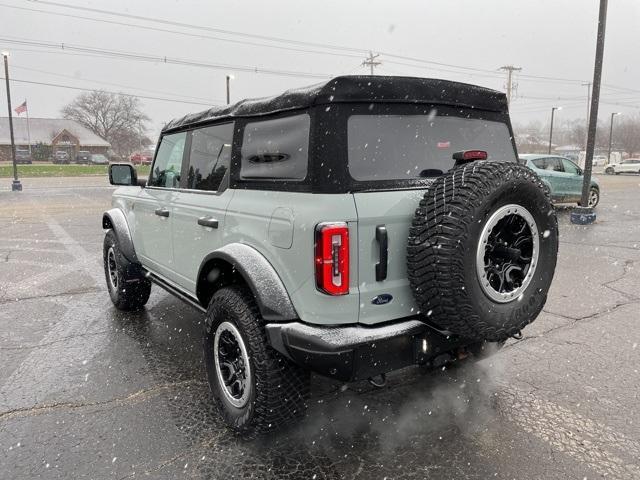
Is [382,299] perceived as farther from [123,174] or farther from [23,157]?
[23,157]

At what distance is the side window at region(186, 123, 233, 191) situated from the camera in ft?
10.5

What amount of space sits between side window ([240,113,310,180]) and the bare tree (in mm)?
85180

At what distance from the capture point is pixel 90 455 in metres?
2.62

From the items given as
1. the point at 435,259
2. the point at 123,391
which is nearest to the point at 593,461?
the point at 435,259

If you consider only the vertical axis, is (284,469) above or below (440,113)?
below

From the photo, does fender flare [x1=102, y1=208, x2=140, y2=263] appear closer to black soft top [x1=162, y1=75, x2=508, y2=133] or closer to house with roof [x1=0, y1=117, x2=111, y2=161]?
black soft top [x1=162, y1=75, x2=508, y2=133]

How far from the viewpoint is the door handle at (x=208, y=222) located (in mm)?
3034

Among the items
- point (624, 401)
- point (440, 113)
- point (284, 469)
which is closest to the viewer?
point (284, 469)

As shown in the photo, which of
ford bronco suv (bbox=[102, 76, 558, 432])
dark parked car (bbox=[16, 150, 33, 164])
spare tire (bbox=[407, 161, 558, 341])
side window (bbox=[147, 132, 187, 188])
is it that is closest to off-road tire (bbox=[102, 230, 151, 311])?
side window (bbox=[147, 132, 187, 188])

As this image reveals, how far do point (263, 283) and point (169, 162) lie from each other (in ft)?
6.97

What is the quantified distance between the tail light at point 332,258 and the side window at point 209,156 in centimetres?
118

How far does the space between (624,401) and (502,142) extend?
188cm

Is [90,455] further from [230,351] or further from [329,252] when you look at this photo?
[329,252]

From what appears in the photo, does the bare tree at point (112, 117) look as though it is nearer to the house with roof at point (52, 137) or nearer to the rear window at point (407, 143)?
the house with roof at point (52, 137)
